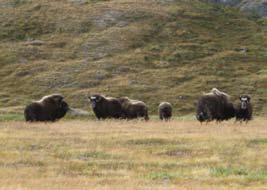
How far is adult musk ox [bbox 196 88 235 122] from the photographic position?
37781 mm

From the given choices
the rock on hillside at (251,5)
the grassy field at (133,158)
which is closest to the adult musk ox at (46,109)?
the grassy field at (133,158)

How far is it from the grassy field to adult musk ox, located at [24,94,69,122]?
777cm

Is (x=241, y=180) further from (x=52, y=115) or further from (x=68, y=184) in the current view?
(x=52, y=115)

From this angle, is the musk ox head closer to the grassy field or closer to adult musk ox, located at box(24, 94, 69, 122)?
the grassy field

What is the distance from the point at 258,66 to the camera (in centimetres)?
7988

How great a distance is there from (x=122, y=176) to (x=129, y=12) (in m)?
82.9

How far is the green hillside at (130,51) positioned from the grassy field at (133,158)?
26955 mm

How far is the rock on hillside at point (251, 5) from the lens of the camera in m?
107

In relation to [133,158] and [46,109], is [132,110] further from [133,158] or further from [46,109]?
[133,158]

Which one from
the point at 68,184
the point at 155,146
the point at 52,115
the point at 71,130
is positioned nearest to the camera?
the point at 68,184

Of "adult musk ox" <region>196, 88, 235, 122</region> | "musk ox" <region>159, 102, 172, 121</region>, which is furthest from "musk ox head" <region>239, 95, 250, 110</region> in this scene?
"musk ox" <region>159, 102, 172, 121</region>

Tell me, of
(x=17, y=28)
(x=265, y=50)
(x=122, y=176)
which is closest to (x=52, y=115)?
(x=122, y=176)

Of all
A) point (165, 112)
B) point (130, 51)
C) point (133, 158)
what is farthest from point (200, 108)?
point (130, 51)

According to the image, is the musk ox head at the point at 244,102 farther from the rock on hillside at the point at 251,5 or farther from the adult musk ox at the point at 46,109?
the rock on hillside at the point at 251,5
